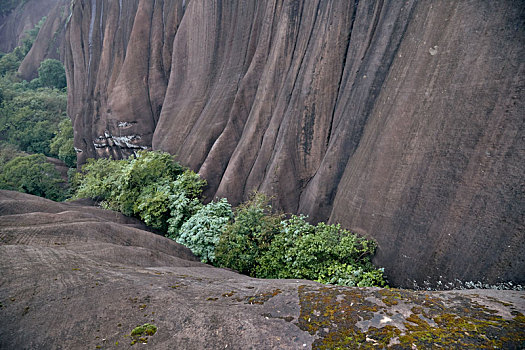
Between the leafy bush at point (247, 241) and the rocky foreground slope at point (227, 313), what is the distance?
2734 mm

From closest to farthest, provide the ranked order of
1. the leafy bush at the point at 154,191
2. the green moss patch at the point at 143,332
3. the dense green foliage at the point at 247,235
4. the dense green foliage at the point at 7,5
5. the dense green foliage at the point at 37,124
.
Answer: the green moss patch at the point at 143,332
the dense green foliage at the point at 247,235
the leafy bush at the point at 154,191
the dense green foliage at the point at 37,124
the dense green foliage at the point at 7,5

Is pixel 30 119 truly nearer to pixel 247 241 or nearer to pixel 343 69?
pixel 247 241

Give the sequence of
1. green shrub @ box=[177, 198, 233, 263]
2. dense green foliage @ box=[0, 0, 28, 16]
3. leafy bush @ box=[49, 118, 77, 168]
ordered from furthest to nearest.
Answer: dense green foliage @ box=[0, 0, 28, 16], leafy bush @ box=[49, 118, 77, 168], green shrub @ box=[177, 198, 233, 263]

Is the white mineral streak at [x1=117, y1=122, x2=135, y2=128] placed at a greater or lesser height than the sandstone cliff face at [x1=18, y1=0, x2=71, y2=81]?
lesser

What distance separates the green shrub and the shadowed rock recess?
1221 millimetres

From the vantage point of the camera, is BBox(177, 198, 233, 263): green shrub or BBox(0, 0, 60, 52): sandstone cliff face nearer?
BBox(177, 198, 233, 263): green shrub

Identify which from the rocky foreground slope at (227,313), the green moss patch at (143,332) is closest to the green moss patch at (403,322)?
the rocky foreground slope at (227,313)

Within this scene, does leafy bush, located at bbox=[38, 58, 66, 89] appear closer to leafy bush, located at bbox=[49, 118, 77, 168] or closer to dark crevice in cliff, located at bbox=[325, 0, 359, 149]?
leafy bush, located at bbox=[49, 118, 77, 168]

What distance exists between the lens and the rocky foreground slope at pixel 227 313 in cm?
192

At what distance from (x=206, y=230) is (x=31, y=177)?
11333 mm

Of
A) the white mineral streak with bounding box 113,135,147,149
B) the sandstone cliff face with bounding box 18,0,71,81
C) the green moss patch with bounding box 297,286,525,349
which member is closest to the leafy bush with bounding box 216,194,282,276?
the green moss patch with bounding box 297,286,525,349

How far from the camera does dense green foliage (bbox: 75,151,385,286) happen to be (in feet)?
16.5

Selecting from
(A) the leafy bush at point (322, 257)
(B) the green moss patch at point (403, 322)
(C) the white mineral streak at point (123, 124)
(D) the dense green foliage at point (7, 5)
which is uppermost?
(D) the dense green foliage at point (7, 5)

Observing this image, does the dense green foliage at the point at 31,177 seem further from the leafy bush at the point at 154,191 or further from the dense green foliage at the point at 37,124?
the dense green foliage at the point at 37,124
